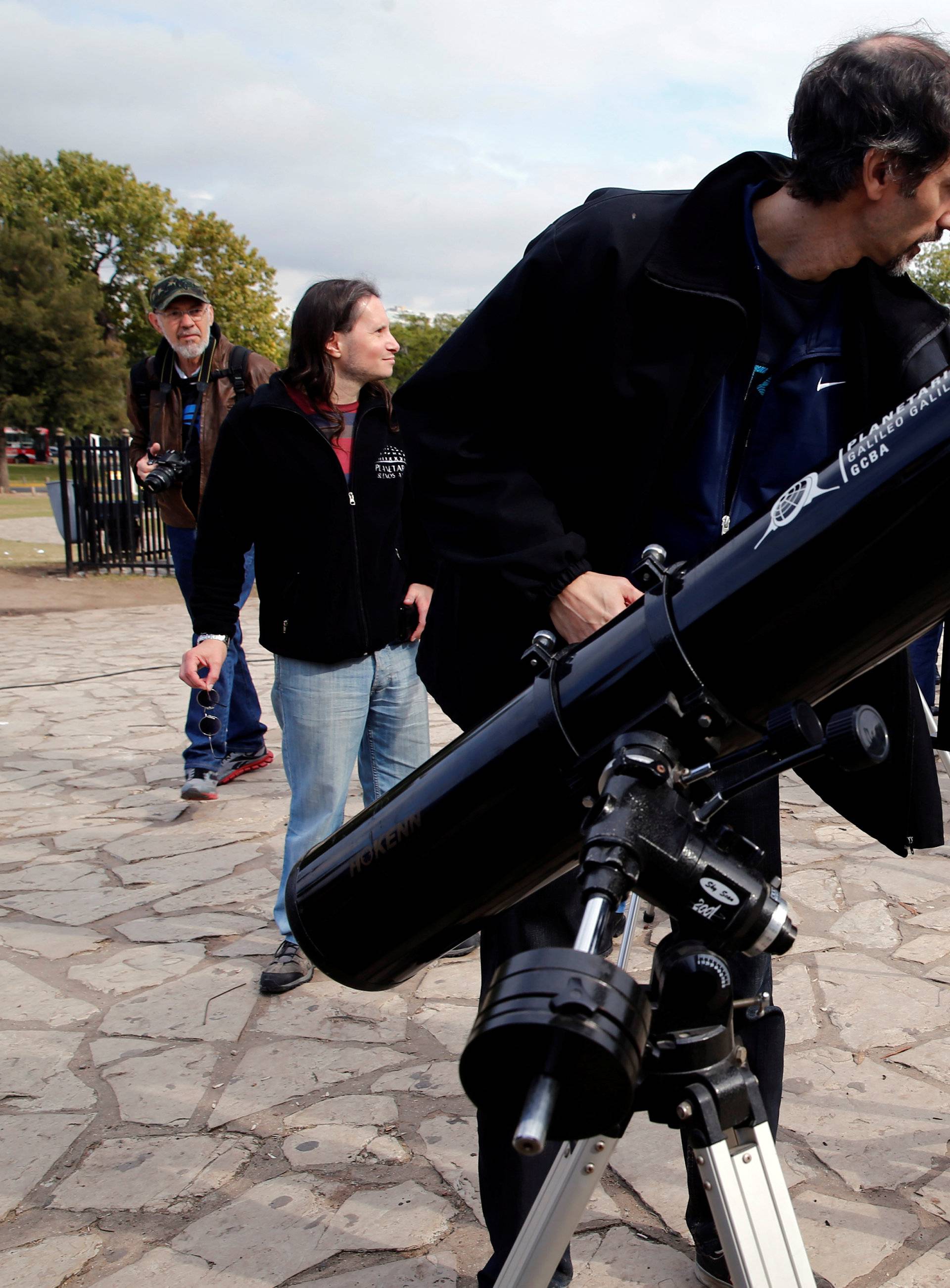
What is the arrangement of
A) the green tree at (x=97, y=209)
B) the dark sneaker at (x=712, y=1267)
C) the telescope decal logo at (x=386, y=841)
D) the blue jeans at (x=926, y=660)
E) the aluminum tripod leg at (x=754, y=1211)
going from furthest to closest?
the green tree at (x=97, y=209), the blue jeans at (x=926, y=660), the dark sneaker at (x=712, y=1267), the telescope decal logo at (x=386, y=841), the aluminum tripod leg at (x=754, y=1211)

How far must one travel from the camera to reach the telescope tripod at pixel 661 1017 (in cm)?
83

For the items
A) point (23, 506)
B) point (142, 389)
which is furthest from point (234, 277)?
point (142, 389)

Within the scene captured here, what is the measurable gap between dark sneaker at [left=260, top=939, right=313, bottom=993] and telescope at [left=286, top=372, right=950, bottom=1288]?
199 centimetres

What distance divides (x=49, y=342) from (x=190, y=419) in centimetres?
3925

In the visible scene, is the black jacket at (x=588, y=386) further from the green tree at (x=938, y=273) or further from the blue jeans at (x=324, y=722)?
the green tree at (x=938, y=273)

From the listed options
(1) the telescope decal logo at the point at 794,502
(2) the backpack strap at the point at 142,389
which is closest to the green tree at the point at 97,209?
(2) the backpack strap at the point at 142,389

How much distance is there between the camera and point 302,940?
151 centimetres

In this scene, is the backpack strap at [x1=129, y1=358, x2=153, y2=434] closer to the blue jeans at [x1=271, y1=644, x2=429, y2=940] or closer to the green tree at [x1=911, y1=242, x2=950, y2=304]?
the blue jeans at [x1=271, y1=644, x2=429, y2=940]

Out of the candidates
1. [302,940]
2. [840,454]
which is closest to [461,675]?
[302,940]

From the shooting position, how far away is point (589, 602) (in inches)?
66.4

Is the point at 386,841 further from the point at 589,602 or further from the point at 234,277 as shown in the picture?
the point at 234,277

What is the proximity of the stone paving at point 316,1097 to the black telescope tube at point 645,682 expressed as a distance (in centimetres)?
114

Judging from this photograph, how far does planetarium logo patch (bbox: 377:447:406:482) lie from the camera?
3477mm

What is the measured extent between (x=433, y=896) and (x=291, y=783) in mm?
2037
